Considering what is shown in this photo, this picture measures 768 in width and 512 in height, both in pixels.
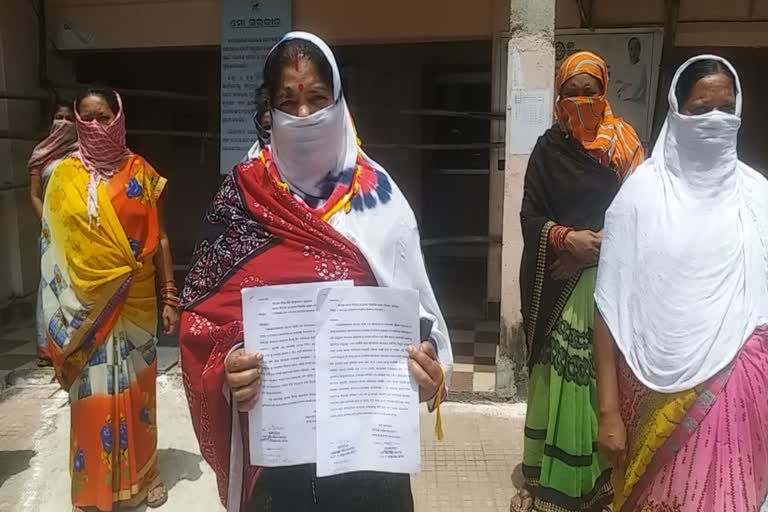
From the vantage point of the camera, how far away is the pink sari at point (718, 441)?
75.8 inches

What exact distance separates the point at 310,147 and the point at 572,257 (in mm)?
1498

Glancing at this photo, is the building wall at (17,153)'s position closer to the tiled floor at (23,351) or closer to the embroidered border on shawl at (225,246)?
the tiled floor at (23,351)

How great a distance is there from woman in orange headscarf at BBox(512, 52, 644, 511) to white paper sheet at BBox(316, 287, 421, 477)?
144cm

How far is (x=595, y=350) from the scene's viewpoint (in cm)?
215

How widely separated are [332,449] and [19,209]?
5.40 m

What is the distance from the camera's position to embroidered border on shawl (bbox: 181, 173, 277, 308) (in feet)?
5.42

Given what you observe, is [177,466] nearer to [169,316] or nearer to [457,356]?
[169,316]

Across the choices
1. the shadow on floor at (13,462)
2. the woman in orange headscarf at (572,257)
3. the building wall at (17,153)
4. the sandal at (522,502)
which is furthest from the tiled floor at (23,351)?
the woman in orange headscarf at (572,257)

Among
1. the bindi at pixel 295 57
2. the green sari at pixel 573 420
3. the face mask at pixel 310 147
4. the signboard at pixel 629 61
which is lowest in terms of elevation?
the green sari at pixel 573 420

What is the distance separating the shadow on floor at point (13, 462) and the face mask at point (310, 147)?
2.81 metres

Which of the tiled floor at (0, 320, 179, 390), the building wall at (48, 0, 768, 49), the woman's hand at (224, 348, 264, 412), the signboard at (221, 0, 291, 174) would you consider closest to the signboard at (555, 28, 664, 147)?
the building wall at (48, 0, 768, 49)

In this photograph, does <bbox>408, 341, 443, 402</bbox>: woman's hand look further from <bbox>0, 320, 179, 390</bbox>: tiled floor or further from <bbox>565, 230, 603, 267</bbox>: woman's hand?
<bbox>0, 320, 179, 390</bbox>: tiled floor

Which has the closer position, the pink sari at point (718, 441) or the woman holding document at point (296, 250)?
the woman holding document at point (296, 250)

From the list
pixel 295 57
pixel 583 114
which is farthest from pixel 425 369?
pixel 583 114
